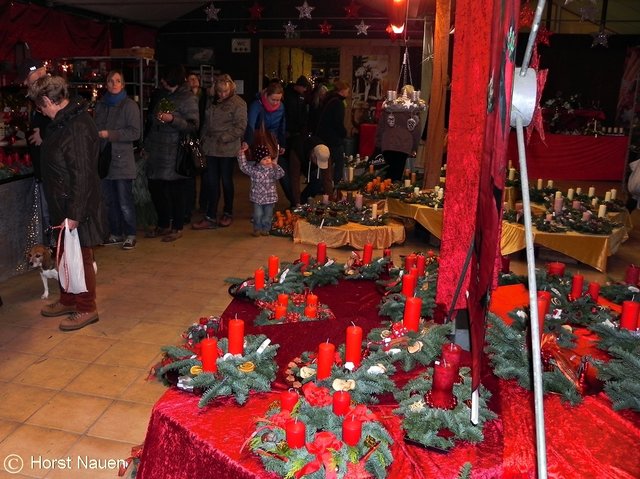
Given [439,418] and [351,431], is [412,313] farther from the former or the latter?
[351,431]

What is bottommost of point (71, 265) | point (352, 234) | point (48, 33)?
point (352, 234)

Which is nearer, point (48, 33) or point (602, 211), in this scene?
point (602, 211)

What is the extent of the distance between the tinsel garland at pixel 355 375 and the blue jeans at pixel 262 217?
171 inches

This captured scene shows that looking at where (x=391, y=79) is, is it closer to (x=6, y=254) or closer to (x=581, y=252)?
(x=581, y=252)

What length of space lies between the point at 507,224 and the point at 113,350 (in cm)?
355

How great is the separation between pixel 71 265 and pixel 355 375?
2.49m

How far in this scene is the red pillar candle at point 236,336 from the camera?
2084 millimetres

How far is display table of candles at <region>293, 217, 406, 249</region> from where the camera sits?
5852mm

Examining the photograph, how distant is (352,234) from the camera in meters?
5.84

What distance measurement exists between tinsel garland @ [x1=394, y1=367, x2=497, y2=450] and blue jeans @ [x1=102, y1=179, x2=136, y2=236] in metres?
4.58

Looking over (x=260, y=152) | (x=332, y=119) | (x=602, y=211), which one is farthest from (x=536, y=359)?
(x=332, y=119)

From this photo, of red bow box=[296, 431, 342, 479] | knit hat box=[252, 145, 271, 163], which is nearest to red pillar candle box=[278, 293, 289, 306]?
red bow box=[296, 431, 342, 479]

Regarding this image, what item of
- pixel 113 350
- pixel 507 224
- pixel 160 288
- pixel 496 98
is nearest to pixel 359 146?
pixel 507 224

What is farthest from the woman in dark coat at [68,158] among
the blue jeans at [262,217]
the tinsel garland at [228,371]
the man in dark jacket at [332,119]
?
the man in dark jacket at [332,119]
